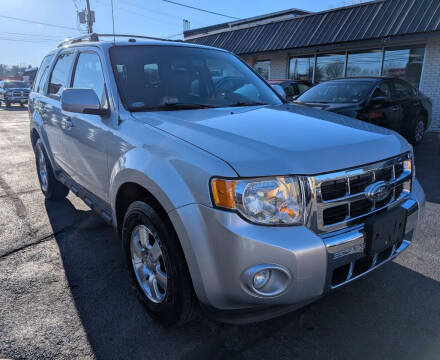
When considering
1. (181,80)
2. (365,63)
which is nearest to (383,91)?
(181,80)

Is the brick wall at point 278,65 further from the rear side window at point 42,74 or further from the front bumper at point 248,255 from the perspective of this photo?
the front bumper at point 248,255

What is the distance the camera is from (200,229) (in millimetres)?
1761

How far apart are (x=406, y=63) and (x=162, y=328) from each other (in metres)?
11.9

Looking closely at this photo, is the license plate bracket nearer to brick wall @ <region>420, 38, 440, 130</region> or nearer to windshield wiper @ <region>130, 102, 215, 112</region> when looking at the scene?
windshield wiper @ <region>130, 102, 215, 112</region>

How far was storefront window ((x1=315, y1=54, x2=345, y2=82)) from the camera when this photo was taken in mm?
12945

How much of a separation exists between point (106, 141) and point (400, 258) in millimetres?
2693

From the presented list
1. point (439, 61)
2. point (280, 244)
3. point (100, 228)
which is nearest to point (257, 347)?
point (280, 244)

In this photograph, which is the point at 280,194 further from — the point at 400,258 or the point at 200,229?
the point at 400,258

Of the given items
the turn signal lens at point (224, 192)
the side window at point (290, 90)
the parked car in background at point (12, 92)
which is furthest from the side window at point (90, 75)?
the parked car in background at point (12, 92)

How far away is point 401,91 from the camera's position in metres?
7.58

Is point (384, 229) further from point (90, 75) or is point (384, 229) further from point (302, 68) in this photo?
point (302, 68)

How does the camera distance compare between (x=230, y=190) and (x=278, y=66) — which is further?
(x=278, y=66)

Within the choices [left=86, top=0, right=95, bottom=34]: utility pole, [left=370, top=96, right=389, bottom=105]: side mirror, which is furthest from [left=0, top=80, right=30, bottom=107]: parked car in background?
[left=370, top=96, right=389, bottom=105]: side mirror

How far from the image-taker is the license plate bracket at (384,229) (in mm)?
1931
